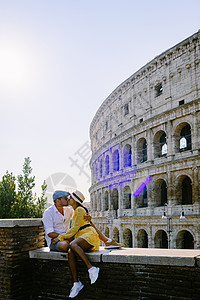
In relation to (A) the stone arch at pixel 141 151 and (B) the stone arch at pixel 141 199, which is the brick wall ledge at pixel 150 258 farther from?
(A) the stone arch at pixel 141 151

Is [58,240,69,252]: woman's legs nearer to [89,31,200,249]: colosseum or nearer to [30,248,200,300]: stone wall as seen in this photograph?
[30,248,200,300]: stone wall

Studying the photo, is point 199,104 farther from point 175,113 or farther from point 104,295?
point 104,295

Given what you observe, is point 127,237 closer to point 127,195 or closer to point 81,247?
point 127,195

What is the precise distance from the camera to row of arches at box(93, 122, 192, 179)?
2125 centimetres

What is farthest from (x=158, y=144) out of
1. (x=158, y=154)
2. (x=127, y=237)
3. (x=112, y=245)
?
(x=112, y=245)

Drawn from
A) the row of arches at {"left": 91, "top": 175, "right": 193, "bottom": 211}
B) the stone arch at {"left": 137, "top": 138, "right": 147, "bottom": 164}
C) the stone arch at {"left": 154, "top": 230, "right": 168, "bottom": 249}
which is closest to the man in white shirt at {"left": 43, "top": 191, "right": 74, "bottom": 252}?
the row of arches at {"left": 91, "top": 175, "right": 193, "bottom": 211}

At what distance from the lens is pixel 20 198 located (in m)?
22.0

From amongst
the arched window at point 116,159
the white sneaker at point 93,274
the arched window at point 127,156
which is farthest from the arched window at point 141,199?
the white sneaker at point 93,274

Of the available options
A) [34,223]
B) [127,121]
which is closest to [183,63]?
[127,121]

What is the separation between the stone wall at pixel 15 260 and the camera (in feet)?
17.3

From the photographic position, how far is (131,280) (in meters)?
4.57

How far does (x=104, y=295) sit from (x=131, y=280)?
498 millimetres

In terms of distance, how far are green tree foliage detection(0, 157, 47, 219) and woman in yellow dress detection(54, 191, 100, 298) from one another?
16554mm

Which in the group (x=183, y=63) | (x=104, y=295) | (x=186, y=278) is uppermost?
(x=183, y=63)
